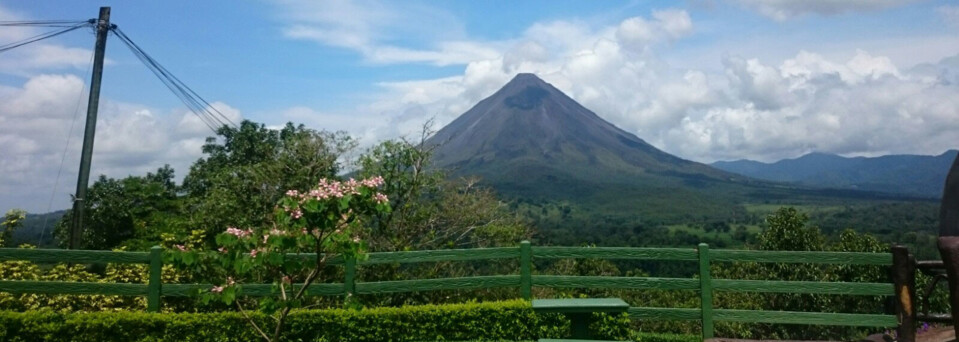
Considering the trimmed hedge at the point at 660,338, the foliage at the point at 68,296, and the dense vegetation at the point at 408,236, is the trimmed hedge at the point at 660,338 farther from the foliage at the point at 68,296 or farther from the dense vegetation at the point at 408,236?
the foliage at the point at 68,296

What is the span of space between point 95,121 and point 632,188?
111719mm

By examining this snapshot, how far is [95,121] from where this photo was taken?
12172mm

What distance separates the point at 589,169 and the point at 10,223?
137 metres

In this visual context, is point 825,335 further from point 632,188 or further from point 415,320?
point 632,188

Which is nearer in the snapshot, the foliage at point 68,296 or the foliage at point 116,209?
the foliage at point 68,296

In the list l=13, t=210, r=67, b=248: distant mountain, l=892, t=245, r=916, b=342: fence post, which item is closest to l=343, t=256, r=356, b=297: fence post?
l=892, t=245, r=916, b=342: fence post

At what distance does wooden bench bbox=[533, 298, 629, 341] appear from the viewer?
6.61 metres

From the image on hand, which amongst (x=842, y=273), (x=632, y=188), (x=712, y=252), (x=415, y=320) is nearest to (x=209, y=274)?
(x=415, y=320)

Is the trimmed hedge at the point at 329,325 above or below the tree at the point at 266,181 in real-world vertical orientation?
below

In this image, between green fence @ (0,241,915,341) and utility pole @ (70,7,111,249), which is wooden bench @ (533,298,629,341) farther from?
utility pole @ (70,7,111,249)

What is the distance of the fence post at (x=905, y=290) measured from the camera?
574 centimetres

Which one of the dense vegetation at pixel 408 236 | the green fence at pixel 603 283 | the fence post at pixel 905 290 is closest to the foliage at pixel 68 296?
the dense vegetation at pixel 408 236

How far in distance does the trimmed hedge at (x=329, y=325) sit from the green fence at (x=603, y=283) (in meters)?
0.44

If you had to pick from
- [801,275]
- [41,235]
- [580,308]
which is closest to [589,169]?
[801,275]
